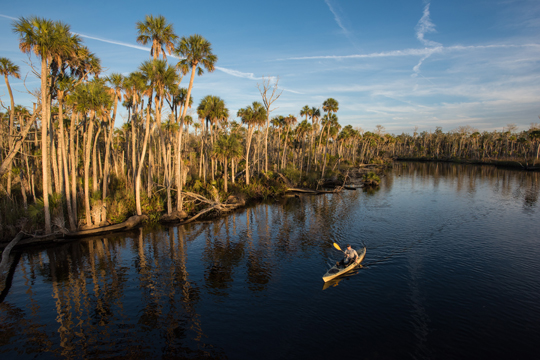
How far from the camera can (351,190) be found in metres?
55.2

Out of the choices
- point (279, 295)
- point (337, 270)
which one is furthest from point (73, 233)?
point (337, 270)

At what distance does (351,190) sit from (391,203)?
46.7ft

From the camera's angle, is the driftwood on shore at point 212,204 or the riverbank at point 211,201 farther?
the driftwood on shore at point 212,204

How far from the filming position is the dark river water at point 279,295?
12.1 metres

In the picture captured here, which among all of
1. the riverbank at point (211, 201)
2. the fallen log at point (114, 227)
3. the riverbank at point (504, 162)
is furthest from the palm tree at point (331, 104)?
the riverbank at point (504, 162)

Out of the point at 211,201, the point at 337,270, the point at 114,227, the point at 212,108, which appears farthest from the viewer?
the point at 212,108

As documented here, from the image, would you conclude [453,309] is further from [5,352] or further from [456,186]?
[456,186]

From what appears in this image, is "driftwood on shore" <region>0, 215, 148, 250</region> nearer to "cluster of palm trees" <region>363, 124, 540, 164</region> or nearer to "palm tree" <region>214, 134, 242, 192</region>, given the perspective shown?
"palm tree" <region>214, 134, 242, 192</region>

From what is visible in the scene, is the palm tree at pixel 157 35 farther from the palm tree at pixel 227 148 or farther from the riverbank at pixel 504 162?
the riverbank at pixel 504 162

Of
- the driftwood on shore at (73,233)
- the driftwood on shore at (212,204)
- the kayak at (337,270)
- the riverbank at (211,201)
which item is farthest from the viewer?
the driftwood on shore at (212,204)

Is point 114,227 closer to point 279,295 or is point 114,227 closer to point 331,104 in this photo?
point 279,295

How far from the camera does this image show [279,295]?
639 inches

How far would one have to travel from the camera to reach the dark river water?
476 inches

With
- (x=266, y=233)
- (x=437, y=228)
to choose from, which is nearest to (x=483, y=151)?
(x=437, y=228)
